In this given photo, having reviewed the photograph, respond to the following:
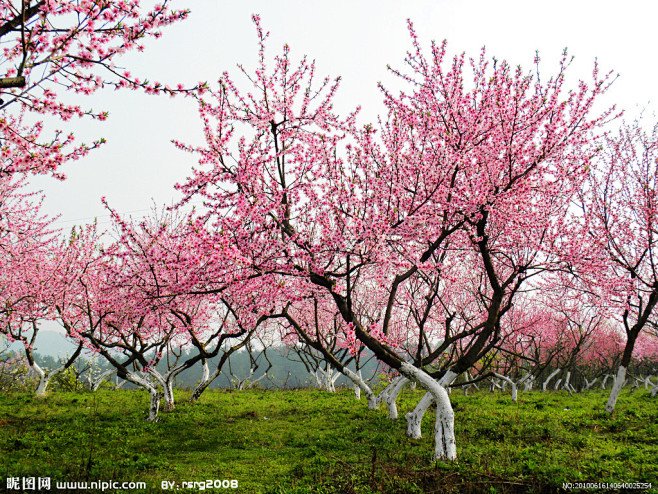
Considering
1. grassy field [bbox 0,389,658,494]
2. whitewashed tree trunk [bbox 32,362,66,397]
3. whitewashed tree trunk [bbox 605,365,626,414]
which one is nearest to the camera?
grassy field [bbox 0,389,658,494]

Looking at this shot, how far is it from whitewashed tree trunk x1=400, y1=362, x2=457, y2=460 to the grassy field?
12.2 inches

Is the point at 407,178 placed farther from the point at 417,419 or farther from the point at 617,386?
the point at 617,386

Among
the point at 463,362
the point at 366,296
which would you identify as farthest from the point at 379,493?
the point at 366,296

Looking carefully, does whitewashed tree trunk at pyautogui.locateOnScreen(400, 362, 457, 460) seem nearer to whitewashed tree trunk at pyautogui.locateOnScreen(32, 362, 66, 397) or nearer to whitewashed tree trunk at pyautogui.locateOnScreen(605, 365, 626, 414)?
whitewashed tree trunk at pyautogui.locateOnScreen(605, 365, 626, 414)

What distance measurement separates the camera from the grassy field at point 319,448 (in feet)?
22.4

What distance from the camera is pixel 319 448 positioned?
957 centimetres

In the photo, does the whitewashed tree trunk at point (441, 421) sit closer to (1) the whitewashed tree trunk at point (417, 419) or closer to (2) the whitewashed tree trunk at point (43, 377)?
(1) the whitewashed tree trunk at point (417, 419)

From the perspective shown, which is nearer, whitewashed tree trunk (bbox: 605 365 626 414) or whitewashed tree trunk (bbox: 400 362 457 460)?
whitewashed tree trunk (bbox: 400 362 457 460)

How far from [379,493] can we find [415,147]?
23.6 ft

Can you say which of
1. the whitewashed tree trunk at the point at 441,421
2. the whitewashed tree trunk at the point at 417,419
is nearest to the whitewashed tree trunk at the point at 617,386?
the whitewashed tree trunk at the point at 417,419

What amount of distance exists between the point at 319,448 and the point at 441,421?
3142mm

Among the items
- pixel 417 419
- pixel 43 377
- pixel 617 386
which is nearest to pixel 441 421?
pixel 417 419

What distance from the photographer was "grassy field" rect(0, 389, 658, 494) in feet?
22.4

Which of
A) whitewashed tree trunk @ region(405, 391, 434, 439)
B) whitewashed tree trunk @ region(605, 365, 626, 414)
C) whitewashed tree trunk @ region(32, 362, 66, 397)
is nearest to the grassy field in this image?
whitewashed tree trunk @ region(405, 391, 434, 439)
